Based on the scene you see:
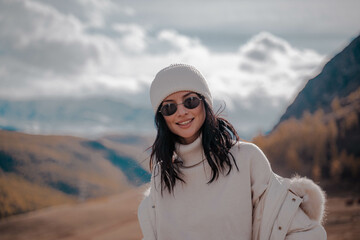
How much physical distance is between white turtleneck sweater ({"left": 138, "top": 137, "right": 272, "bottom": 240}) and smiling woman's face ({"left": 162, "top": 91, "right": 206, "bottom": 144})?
13 centimetres

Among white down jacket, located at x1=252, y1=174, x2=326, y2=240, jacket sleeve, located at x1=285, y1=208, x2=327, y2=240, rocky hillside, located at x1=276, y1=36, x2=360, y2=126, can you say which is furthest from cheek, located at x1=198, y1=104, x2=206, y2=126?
rocky hillside, located at x1=276, y1=36, x2=360, y2=126

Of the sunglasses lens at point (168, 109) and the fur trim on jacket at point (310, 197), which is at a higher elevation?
the sunglasses lens at point (168, 109)

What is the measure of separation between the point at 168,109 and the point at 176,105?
0.09 m

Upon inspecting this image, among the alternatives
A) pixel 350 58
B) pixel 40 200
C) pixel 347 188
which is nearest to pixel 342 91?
pixel 350 58

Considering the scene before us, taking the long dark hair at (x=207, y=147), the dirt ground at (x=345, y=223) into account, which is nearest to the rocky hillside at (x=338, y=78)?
the long dark hair at (x=207, y=147)

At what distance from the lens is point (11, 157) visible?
139125 mm

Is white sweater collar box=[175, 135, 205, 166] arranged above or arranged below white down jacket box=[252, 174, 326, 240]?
above

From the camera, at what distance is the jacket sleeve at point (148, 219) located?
9.90 feet

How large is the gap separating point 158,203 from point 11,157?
154613mm

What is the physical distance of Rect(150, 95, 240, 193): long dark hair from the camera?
9.30ft

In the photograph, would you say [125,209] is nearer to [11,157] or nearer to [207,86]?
[207,86]

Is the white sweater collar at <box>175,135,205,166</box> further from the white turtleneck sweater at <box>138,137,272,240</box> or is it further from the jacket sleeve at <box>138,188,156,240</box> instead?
the jacket sleeve at <box>138,188,156,240</box>

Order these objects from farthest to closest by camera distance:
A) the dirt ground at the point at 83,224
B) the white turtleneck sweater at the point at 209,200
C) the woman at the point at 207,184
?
1. the dirt ground at the point at 83,224
2. the white turtleneck sweater at the point at 209,200
3. the woman at the point at 207,184

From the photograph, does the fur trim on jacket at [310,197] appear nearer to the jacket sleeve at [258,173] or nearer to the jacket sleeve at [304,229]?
the jacket sleeve at [304,229]
